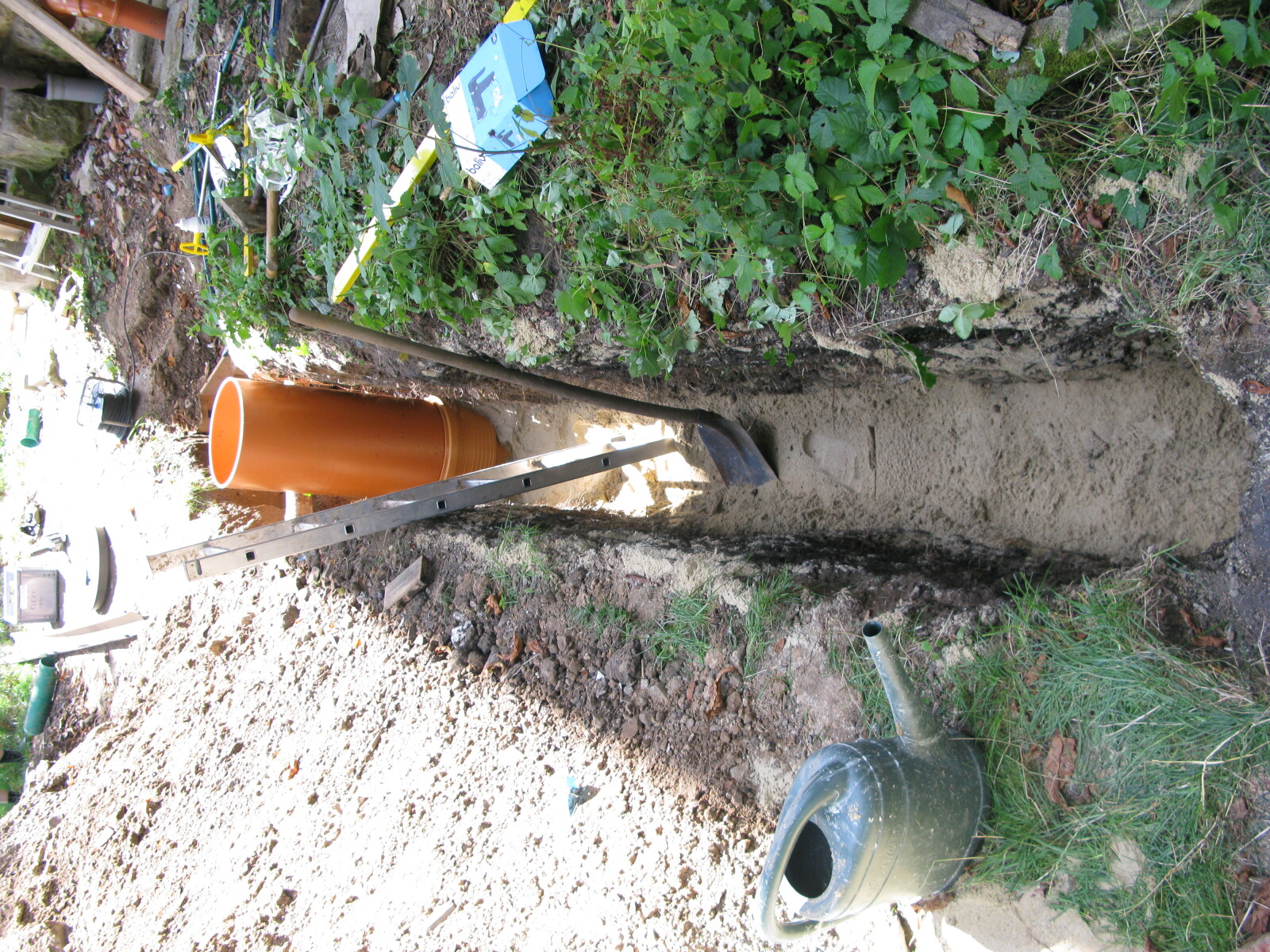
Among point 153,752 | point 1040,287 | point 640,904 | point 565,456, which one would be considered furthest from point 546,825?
point 153,752

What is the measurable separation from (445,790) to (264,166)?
7.51 feet

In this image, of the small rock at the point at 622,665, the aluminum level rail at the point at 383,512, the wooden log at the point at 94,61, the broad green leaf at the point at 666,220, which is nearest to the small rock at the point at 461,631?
the aluminum level rail at the point at 383,512

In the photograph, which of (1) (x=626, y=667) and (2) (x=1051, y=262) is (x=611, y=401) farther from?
(2) (x=1051, y=262)

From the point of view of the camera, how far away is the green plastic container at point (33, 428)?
5438mm

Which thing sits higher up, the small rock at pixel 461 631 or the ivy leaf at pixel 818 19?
the ivy leaf at pixel 818 19

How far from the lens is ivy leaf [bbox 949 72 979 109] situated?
1.12 m

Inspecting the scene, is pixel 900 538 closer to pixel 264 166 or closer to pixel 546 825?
pixel 546 825

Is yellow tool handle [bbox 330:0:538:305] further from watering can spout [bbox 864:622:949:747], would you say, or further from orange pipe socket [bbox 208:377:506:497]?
watering can spout [bbox 864:622:949:747]

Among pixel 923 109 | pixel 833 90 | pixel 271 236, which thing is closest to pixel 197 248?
pixel 271 236

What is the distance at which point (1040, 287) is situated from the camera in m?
1.31

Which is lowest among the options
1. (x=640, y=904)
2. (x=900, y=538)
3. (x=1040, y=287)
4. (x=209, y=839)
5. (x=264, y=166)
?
(x=209, y=839)

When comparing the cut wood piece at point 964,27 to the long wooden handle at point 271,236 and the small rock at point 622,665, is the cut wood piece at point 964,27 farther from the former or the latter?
the long wooden handle at point 271,236

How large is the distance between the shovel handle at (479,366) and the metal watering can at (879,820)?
127 cm

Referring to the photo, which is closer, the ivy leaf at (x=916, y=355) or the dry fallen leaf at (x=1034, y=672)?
the dry fallen leaf at (x=1034, y=672)
